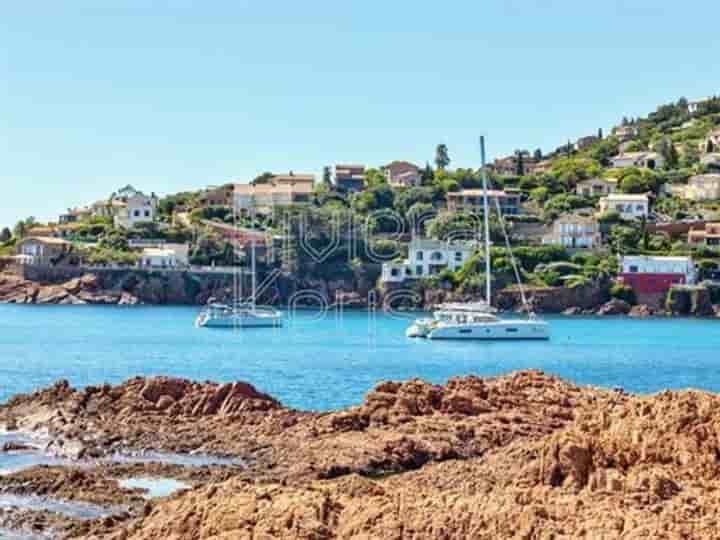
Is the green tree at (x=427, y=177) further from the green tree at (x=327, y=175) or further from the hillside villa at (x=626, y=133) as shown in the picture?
the hillside villa at (x=626, y=133)

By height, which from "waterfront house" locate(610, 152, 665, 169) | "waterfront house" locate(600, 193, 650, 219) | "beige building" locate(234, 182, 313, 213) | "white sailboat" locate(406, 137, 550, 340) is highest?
"waterfront house" locate(610, 152, 665, 169)

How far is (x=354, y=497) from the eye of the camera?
16.7 meters

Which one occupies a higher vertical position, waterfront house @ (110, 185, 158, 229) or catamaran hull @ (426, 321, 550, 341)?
waterfront house @ (110, 185, 158, 229)

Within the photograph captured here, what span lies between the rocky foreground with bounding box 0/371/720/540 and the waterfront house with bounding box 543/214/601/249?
90.6 m

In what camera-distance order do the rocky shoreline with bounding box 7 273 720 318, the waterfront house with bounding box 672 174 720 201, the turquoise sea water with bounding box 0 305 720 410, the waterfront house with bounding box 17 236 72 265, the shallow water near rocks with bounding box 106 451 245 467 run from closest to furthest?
1. the shallow water near rocks with bounding box 106 451 245 467
2. the turquoise sea water with bounding box 0 305 720 410
3. the rocky shoreline with bounding box 7 273 720 318
4. the waterfront house with bounding box 17 236 72 265
5. the waterfront house with bounding box 672 174 720 201

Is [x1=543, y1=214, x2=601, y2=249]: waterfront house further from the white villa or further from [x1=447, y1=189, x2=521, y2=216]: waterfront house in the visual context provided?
the white villa

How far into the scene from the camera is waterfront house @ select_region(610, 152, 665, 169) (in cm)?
15850

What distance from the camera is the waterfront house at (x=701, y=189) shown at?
14250 centimetres

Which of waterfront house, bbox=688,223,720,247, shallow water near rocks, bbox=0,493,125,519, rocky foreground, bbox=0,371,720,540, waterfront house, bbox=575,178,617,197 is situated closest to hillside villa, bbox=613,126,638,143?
waterfront house, bbox=575,178,617,197

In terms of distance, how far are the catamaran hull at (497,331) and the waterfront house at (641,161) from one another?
76.9m

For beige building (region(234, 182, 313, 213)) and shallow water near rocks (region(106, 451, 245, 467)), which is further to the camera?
beige building (region(234, 182, 313, 213))

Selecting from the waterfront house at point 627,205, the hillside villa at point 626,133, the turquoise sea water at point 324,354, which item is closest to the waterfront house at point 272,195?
the waterfront house at point 627,205

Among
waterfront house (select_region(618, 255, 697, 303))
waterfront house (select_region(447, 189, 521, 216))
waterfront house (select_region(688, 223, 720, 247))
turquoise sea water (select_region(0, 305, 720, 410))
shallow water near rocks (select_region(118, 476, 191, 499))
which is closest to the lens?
shallow water near rocks (select_region(118, 476, 191, 499))

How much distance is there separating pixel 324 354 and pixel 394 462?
1579 inches
